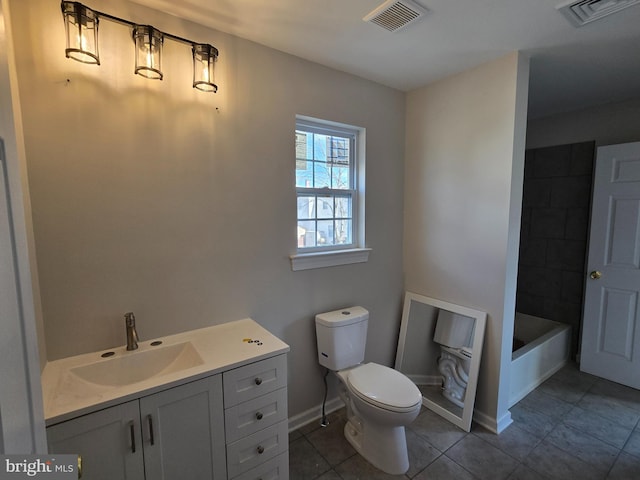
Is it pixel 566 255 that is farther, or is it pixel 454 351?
pixel 566 255

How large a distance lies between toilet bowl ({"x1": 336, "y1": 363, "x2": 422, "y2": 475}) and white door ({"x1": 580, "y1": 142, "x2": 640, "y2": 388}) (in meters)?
2.15

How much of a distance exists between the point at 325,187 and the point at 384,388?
1376 millimetres

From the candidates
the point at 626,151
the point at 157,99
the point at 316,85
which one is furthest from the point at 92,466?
the point at 626,151

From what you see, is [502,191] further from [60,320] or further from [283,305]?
[60,320]

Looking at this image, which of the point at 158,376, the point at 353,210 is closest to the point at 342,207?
the point at 353,210

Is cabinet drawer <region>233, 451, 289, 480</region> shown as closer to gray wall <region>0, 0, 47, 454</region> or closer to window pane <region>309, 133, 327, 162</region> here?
gray wall <region>0, 0, 47, 454</region>

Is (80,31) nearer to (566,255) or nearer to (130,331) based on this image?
(130,331)

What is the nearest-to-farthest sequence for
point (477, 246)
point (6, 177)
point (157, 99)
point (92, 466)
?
point (6, 177) → point (92, 466) → point (157, 99) → point (477, 246)

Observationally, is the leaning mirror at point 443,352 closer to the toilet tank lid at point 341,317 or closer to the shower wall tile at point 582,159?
the toilet tank lid at point 341,317

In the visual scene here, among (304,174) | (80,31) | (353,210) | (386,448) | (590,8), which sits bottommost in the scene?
(386,448)

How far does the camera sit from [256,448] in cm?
142

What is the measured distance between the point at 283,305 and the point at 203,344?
22.8 inches

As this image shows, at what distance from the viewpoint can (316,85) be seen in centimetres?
198

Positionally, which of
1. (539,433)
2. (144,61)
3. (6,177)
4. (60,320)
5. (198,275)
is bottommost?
(539,433)
